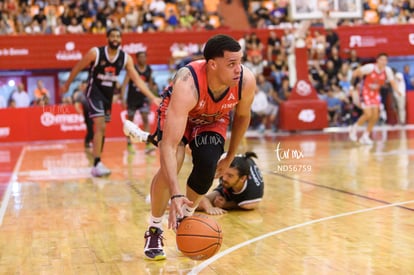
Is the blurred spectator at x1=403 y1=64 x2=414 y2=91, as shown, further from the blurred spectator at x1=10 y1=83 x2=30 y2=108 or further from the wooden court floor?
the blurred spectator at x1=10 y1=83 x2=30 y2=108

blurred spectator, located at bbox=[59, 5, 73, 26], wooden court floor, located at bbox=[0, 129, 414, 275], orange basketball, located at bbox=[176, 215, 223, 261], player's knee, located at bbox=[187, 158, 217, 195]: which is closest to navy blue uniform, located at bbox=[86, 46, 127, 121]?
wooden court floor, located at bbox=[0, 129, 414, 275]

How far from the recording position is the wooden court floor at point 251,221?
5066 millimetres

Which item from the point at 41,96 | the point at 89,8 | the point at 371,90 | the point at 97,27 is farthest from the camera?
the point at 89,8

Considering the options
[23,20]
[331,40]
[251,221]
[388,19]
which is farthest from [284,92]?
[251,221]

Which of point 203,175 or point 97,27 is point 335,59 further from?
point 203,175

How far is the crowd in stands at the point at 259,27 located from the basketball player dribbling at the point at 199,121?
48.2 ft

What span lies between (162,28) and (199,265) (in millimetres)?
18349

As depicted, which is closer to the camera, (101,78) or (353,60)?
(101,78)

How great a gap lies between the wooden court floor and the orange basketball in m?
0.22

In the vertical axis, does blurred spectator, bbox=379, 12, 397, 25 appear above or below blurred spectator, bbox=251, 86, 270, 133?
above

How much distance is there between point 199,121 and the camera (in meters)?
5.27

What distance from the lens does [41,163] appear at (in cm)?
1330

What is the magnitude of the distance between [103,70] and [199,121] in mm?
5717

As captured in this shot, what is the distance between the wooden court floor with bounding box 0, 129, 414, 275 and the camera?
507 centimetres
